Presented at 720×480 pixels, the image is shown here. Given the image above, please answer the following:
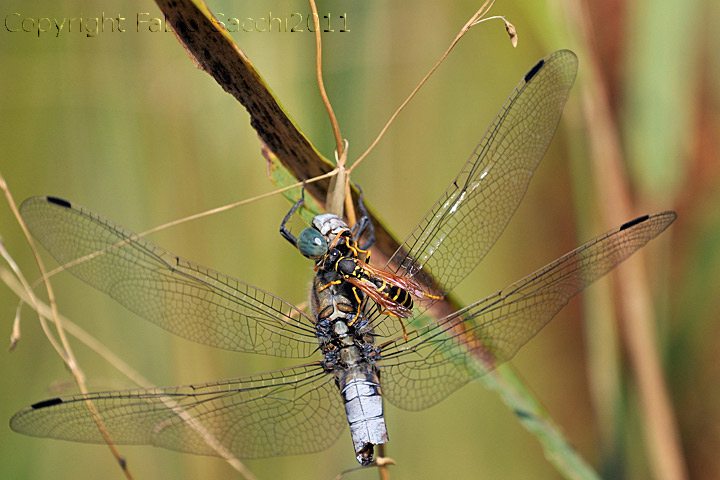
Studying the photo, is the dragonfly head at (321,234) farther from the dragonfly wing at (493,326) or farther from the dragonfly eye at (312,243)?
the dragonfly wing at (493,326)

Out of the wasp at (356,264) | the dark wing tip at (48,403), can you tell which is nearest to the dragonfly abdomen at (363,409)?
the wasp at (356,264)

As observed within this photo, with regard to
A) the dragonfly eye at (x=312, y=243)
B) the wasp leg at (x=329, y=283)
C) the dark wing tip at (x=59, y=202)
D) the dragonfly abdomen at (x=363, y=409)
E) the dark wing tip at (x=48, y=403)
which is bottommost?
the dragonfly abdomen at (x=363, y=409)

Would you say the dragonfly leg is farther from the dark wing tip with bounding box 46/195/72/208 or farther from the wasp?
the dark wing tip with bounding box 46/195/72/208

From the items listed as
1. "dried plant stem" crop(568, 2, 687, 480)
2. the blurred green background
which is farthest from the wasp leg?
"dried plant stem" crop(568, 2, 687, 480)

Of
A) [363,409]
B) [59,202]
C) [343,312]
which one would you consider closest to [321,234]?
[343,312]

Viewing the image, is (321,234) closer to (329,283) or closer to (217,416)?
(329,283)

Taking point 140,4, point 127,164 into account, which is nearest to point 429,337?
point 127,164
